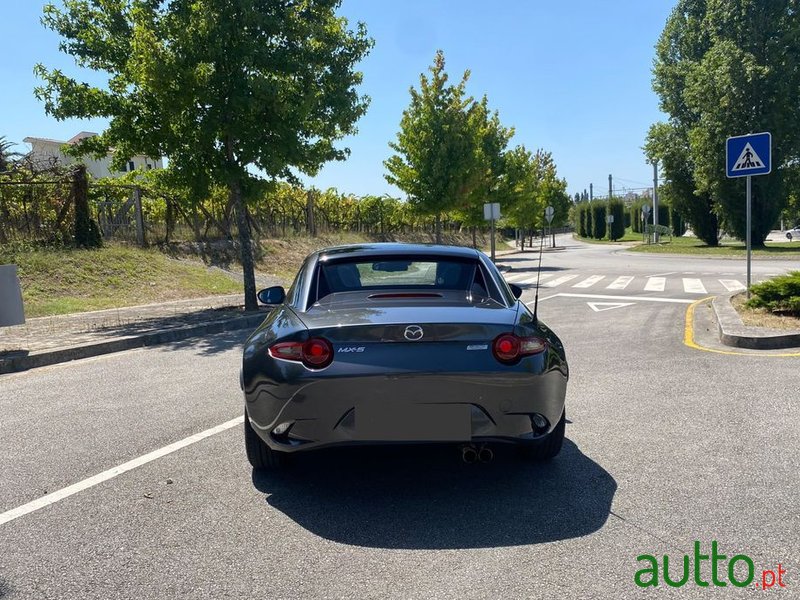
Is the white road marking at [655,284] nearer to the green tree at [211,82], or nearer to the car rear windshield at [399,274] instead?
the green tree at [211,82]

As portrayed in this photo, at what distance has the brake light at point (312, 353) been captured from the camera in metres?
3.35

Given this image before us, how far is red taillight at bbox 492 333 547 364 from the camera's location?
3.41 metres

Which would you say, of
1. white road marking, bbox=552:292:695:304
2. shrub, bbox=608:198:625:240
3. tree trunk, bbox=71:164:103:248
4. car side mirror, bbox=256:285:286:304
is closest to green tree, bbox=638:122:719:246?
white road marking, bbox=552:292:695:304

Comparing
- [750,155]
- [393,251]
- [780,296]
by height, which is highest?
[750,155]

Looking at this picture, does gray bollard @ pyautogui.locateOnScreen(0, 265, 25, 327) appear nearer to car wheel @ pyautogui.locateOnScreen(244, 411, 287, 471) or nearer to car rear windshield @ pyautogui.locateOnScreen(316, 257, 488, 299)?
car rear windshield @ pyautogui.locateOnScreen(316, 257, 488, 299)

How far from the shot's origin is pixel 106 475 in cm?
400

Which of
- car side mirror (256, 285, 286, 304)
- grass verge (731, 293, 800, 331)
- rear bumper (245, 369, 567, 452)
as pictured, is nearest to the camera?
rear bumper (245, 369, 567, 452)

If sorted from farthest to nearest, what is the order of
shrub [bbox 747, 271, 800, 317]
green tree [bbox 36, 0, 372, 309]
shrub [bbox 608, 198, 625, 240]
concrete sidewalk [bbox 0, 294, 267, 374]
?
shrub [bbox 608, 198, 625, 240], green tree [bbox 36, 0, 372, 309], shrub [bbox 747, 271, 800, 317], concrete sidewalk [bbox 0, 294, 267, 374]

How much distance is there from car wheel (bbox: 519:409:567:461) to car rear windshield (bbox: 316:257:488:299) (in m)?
1.06

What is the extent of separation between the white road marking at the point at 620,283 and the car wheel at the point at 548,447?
1296 centimetres

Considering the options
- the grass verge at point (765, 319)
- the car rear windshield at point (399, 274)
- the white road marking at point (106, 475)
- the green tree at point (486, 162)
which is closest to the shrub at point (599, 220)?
the green tree at point (486, 162)

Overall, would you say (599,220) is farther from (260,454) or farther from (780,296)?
(260,454)

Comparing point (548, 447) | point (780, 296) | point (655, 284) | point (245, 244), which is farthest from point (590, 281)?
point (548, 447)

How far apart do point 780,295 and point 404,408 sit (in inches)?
314
